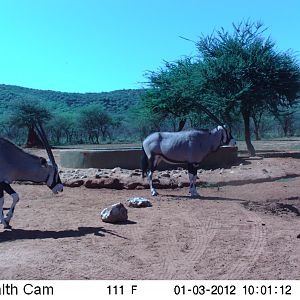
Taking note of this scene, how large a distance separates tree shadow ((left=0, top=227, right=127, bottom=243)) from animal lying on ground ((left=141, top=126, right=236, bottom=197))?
5.05 meters

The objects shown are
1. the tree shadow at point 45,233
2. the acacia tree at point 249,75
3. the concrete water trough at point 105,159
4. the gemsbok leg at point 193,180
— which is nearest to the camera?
the tree shadow at point 45,233

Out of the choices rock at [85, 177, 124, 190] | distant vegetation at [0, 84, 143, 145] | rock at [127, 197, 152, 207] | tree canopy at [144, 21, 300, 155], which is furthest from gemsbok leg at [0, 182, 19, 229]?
distant vegetation at [0, 84, 143, 145]

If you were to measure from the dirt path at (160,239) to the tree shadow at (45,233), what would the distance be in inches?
0.6

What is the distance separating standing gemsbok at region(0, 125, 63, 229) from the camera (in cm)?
904

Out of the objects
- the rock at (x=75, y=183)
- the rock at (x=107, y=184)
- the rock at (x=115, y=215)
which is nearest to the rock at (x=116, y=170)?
the rock at (x=75, y=183)

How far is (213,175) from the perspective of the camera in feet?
54.6

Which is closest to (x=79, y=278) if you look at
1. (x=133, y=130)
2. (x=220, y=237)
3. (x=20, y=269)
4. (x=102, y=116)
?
(x=20, y=269)

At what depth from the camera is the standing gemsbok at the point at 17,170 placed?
9.04 m

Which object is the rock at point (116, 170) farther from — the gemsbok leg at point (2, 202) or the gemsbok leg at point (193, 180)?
the gemsbok leg at point (2, 202)

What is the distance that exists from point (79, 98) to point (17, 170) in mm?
84097

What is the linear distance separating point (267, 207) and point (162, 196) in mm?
3052

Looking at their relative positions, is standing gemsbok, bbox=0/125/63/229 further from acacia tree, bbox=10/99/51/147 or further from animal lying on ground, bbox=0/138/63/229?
acacia tree, bbox=10/99/51/147

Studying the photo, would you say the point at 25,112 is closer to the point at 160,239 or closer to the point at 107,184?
the point at 107,184
